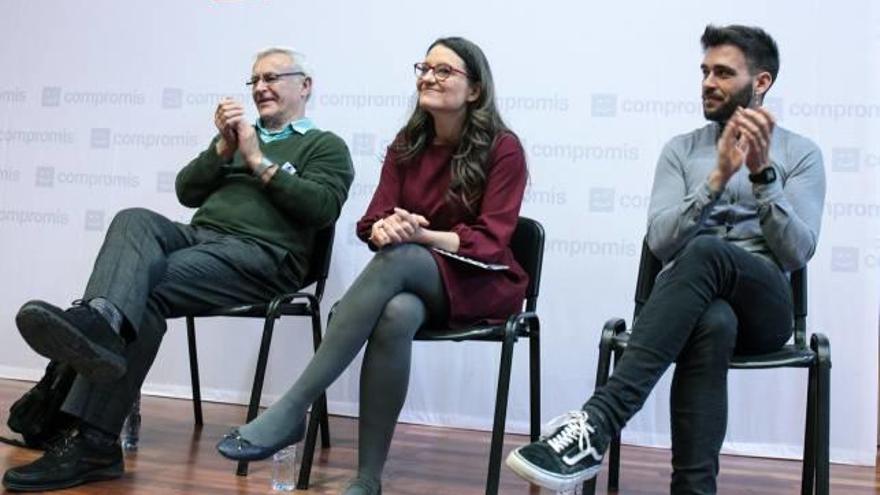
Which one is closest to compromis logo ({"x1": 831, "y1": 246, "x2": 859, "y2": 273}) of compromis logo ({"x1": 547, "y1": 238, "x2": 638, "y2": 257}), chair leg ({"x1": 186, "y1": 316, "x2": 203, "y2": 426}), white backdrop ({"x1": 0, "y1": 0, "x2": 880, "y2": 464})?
white backdrop ({"x1": 0, "y1": 0, "x2": 880, "y2": 464})

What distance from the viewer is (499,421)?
1987 mm

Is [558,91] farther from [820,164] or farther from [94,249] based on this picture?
[94,249]

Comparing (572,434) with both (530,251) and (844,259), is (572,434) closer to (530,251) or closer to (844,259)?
(530,251)

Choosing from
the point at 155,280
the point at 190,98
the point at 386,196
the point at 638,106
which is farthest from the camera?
the point at 190,98

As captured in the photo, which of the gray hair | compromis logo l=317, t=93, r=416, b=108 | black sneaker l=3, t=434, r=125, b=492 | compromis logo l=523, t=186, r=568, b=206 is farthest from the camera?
compromis logo l=317, t=93, r=416, b=108

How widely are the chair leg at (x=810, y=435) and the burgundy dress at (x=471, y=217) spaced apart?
0.68m

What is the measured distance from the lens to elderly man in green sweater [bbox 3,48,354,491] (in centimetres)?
190

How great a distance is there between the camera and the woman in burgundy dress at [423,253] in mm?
1890

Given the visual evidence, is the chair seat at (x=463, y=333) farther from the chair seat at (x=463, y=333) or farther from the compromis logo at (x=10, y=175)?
the compromis logo at (x=10, y=175)

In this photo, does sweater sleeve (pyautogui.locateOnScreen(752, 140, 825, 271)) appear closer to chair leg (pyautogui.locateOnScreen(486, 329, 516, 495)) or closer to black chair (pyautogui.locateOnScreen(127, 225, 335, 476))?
chair leg (pyautogui.locateOnScreen(486, 329, 516, 495))

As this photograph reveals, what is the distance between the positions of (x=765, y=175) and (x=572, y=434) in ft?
2.38

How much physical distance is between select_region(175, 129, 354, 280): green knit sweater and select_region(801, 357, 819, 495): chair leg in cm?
132

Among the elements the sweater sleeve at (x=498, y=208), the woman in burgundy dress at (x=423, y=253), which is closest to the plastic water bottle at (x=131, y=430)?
the woman in burgundy dress at (x=423, y=253)

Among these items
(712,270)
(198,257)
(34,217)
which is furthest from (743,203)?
(34,217)
